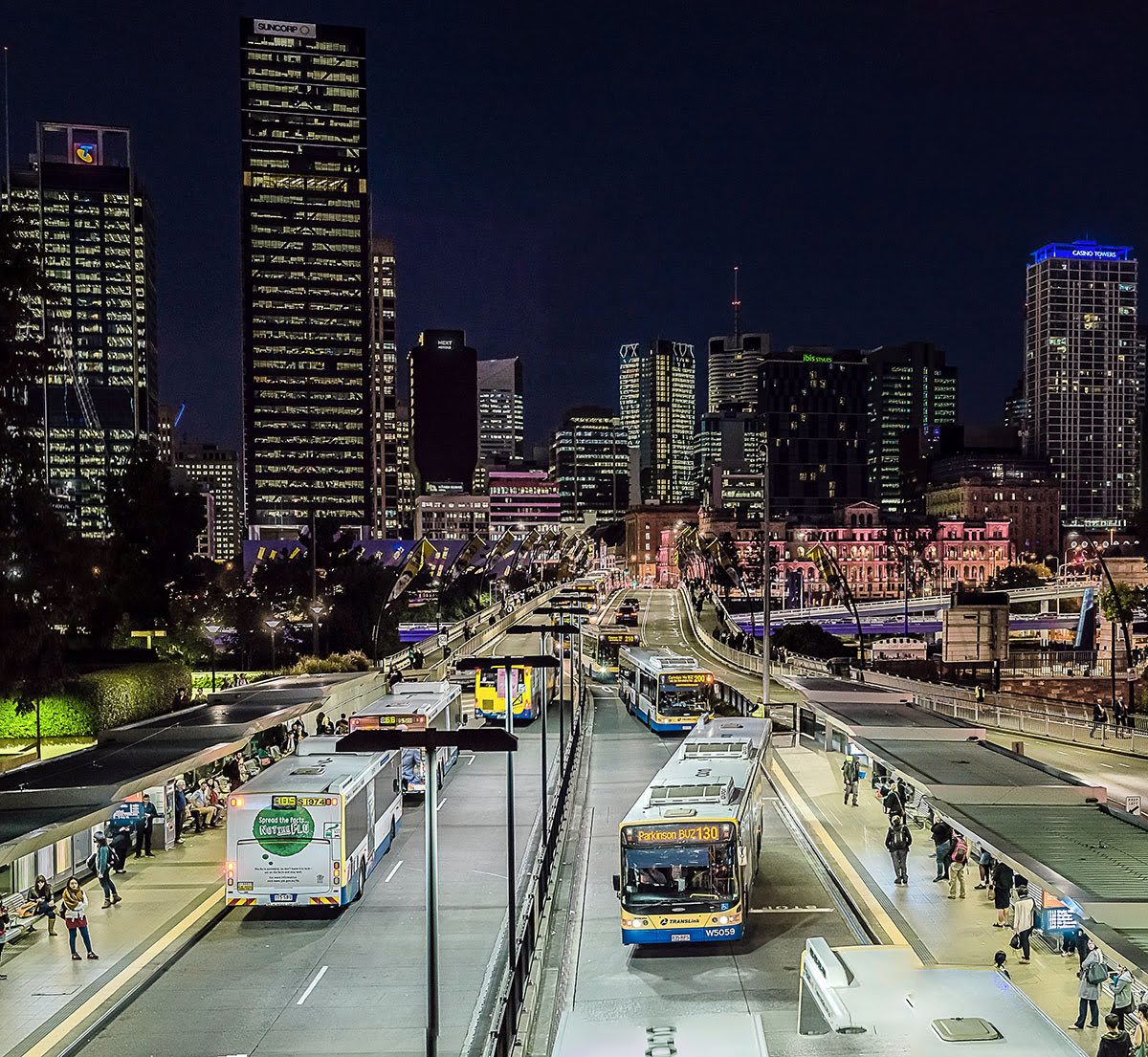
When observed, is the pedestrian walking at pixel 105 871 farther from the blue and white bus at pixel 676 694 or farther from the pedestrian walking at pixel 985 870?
the blue and white bus at pixel 676 694

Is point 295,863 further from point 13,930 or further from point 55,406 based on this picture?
point 55,406

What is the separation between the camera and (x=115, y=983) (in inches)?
701

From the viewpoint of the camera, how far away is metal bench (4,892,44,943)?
788 inches

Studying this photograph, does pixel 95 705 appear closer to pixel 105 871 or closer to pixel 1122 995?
pixel 105 871

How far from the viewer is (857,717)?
103ft

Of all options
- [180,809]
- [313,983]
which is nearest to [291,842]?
[313,983]

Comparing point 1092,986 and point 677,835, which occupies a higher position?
point 677,835

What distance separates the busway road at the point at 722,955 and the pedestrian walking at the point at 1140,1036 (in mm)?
3848

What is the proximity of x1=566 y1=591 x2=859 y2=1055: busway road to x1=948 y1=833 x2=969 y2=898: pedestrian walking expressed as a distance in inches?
92.4

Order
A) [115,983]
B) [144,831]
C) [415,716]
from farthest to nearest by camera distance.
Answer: [415,716] → [144,831] → [115,983]

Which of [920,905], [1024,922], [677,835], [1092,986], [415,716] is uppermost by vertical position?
[677,835]

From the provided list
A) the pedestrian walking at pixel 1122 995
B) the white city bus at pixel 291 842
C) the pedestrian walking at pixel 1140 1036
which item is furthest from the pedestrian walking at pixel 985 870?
the white city bus at pixel 291 842

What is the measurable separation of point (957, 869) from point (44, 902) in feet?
57.4

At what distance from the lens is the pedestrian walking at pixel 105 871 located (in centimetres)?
2211
